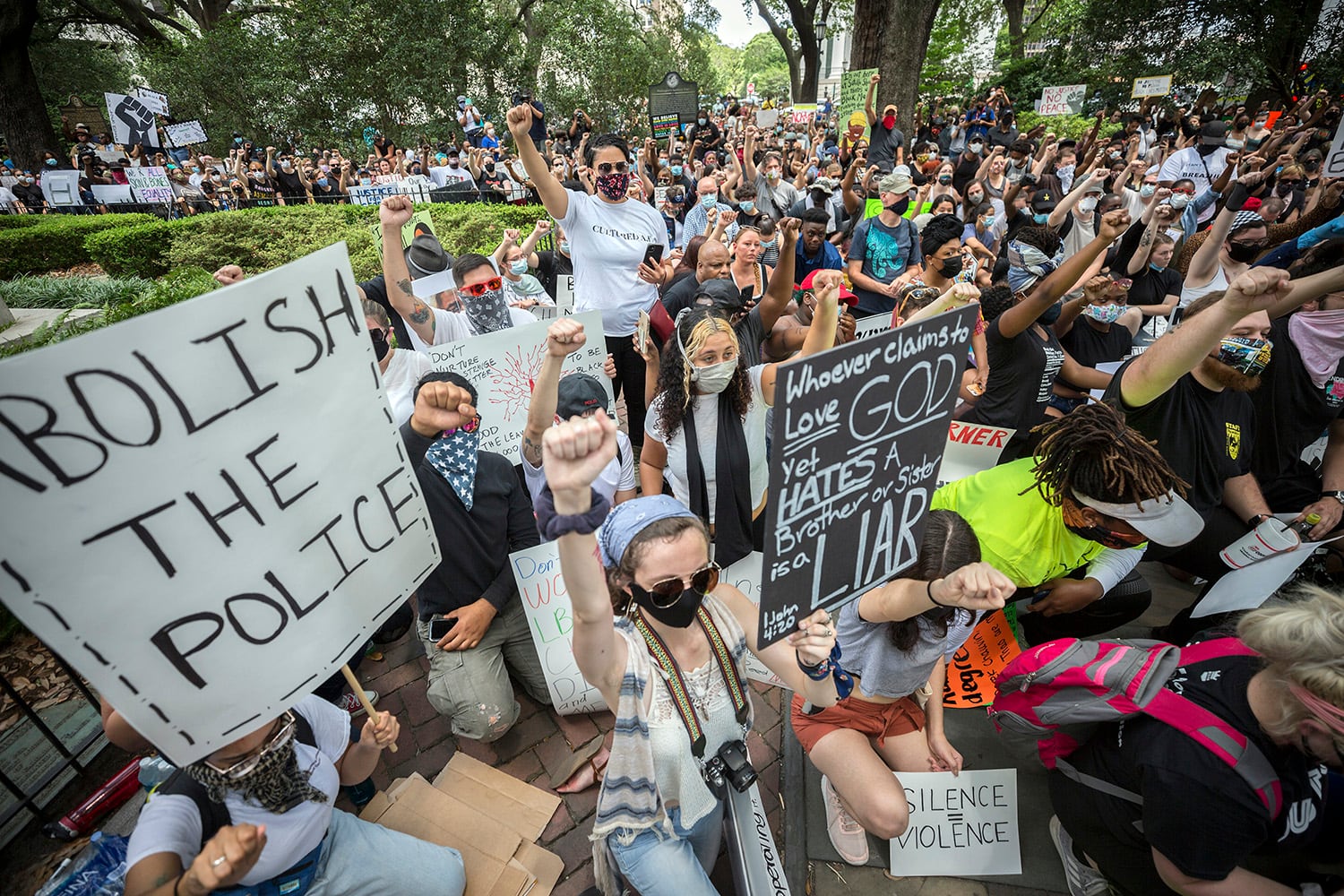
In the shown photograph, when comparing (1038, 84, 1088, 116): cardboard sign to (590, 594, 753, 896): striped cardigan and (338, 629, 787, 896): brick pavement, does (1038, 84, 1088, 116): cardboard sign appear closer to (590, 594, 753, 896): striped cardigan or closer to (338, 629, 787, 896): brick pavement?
(338, 629, 787, 896): brick pavement

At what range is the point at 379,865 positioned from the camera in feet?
7.58

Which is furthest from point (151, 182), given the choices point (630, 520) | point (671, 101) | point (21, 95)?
point (630, 520)

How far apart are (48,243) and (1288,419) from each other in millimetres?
20340

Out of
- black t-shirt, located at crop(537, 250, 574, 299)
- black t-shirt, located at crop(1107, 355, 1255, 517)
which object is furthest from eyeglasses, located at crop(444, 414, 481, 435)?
black t-shirt, located at crop(537, 250, 574, 299)

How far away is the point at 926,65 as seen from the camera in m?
34.0

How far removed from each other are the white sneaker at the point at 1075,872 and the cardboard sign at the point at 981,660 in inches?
24.9

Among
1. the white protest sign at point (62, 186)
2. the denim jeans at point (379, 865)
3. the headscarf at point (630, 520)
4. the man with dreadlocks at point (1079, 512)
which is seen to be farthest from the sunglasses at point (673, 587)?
the white protest sign at point (62, 186)

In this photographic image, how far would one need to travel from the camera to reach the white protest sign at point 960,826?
2598 mm

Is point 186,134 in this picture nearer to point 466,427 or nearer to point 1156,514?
point 466,427

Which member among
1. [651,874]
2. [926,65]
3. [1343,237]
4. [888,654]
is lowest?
[651,874]

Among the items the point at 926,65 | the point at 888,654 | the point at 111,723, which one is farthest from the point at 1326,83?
the point at 111,723

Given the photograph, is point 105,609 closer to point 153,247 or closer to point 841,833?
point 841,833

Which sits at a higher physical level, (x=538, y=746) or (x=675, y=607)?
(x=675, y=607)

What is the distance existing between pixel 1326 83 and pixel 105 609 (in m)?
29.2
